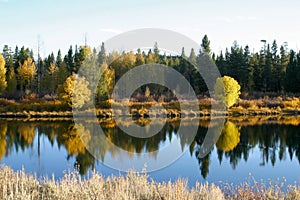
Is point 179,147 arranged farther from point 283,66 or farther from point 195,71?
point 283,66

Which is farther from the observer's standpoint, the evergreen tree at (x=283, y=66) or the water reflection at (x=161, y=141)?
the evergreen tree at (x=283, y=66)

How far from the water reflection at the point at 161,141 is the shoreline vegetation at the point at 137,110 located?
13.6ft

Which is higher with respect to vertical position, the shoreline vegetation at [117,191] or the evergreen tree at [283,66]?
the evergreen tree at [283,66]

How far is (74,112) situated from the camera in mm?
33156

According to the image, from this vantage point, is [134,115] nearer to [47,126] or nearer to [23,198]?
[47,126]

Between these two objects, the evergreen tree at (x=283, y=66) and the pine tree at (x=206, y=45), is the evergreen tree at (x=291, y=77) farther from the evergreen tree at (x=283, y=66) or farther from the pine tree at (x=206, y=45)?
the pine tree at (x=206, y=45)

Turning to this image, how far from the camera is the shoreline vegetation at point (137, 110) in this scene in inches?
1308

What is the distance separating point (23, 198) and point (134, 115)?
27.2 m

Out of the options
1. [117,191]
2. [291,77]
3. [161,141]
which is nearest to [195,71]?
[291,77]

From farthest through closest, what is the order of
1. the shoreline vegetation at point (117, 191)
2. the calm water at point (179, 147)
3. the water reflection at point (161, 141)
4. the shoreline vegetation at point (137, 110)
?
the shoreline vegetation at point (137, 110) → the water reflection at point (161, 141) → the calm water at point (179, 147) → the shoreline vegetation at point (117, 191)

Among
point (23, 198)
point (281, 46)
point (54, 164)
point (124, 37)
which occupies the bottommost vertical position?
point (54, 164)

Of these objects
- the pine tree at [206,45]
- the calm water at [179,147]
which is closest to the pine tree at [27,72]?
the calm water at [179,147]

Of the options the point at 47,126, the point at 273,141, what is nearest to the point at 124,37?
the point at 273,141

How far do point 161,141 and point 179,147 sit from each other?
2145 millimetres
